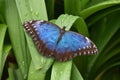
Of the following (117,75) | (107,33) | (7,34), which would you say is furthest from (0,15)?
(117,75)

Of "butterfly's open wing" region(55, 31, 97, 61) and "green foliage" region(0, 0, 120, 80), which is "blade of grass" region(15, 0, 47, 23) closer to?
"green foliage" region(0, 0, 120, 80)

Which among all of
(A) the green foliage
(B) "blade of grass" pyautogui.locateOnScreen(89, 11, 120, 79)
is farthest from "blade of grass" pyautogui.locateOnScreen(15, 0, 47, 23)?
(B) "blade of grass" pyautogui.locateOnScreen(89, 11, 120, 79)

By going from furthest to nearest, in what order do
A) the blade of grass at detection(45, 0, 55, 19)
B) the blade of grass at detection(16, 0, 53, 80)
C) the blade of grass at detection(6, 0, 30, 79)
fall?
1. the blade of grass at detection(45, 0, 55, 19)
2. the blade of grass at detection(6, 0, 30, 79)
3. the blade of grass at detection(16, 0, 53, 80)

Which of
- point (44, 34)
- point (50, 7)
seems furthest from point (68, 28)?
point (50, 7)

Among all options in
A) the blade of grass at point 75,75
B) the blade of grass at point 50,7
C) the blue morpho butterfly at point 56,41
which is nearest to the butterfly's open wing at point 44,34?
the blue morpho butterfly at point 56,41

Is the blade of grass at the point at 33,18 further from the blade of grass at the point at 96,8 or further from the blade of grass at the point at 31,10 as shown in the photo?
the blade of grass at the point at 96,8

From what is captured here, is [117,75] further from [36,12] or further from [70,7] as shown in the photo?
[36,12]
